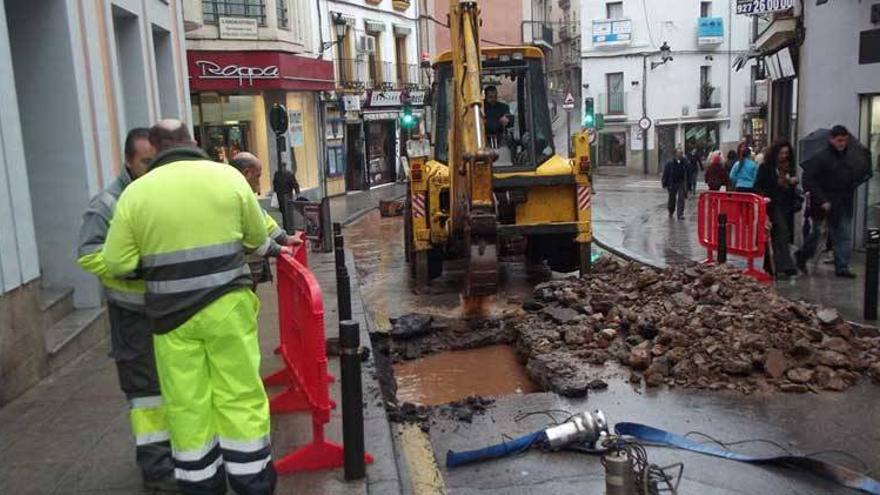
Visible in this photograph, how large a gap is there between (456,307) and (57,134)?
4757 mm

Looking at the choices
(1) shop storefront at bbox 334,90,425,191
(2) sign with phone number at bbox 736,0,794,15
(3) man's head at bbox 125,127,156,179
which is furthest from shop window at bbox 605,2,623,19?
(3) man's head at bbox 125,127,156,179

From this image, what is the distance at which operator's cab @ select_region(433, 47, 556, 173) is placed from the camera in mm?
11258

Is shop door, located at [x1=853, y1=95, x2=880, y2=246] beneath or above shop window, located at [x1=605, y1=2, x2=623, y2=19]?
beneath

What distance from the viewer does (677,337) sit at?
22.6 feet

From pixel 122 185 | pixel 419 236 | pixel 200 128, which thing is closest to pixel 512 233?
pixel 419 236

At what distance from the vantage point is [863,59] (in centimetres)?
1148

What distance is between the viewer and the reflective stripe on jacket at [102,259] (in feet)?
13.1

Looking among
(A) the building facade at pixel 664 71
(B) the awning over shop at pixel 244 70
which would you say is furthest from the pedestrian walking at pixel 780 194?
(A) the building facade at pixel 664 71

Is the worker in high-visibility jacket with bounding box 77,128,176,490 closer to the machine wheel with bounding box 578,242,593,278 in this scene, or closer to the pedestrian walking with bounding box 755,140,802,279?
the machine wheel with bounding box 578,242,593,278

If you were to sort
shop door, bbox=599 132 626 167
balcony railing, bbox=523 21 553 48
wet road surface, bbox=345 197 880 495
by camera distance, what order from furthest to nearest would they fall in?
balcony railing, bbox=523 21 553 48
shop door, bbox=599 132 626 167
wet road surface, bbox=345 197 880 495

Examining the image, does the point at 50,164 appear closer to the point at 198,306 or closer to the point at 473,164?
the point at 473,164

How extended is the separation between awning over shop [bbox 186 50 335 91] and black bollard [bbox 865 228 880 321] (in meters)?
18.9

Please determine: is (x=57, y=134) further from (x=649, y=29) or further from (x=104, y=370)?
(x=649, y=29)

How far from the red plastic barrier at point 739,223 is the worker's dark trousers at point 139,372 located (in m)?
7.40
